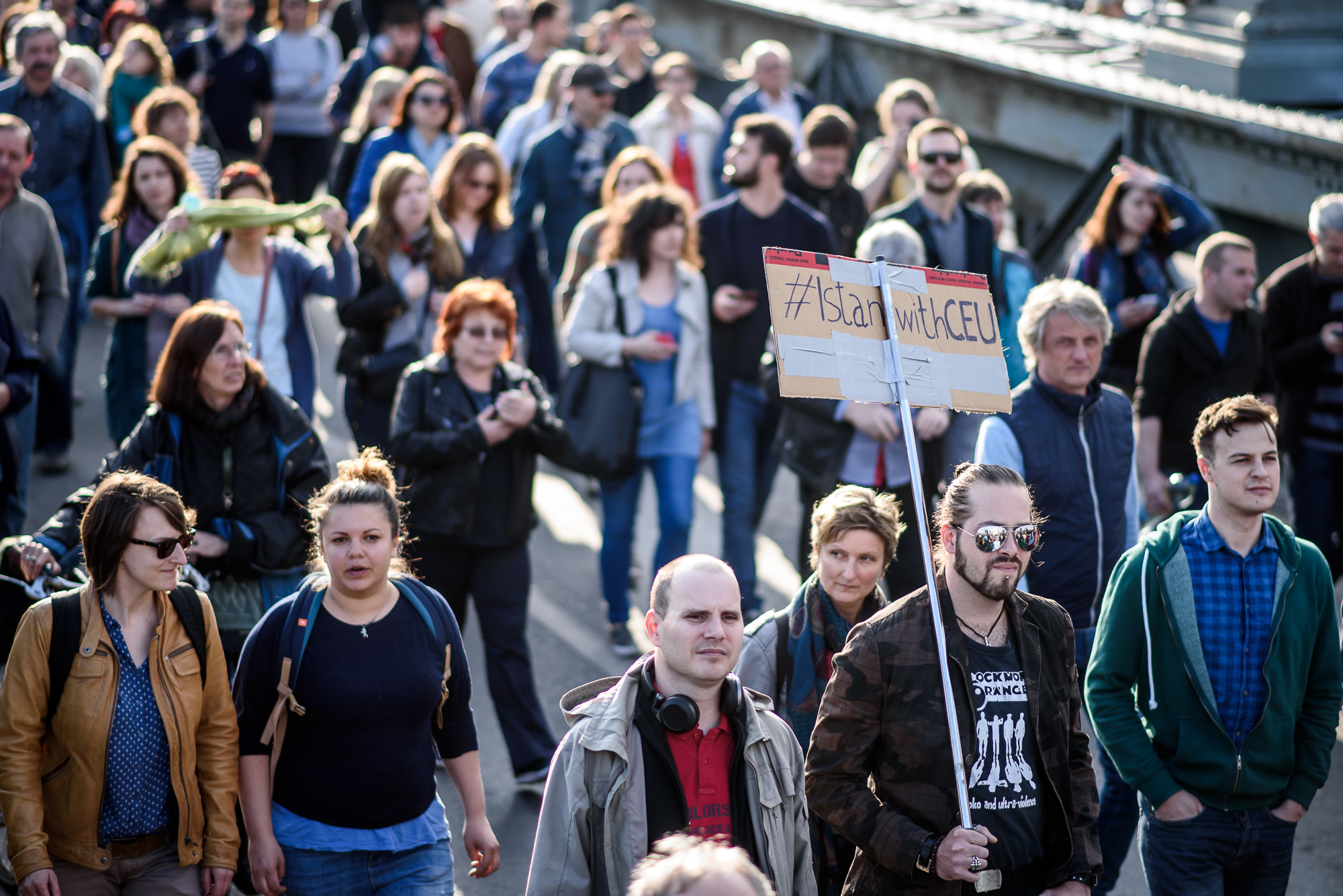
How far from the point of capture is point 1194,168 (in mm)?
12383

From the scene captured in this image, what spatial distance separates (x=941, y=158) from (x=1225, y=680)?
414 cm

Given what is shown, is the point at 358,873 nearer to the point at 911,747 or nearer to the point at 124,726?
the point at 124,726

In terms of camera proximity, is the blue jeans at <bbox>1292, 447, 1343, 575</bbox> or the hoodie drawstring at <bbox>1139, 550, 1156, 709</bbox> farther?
the blue jeans at <bbox>1292, 447, 1343, 575</bbox>

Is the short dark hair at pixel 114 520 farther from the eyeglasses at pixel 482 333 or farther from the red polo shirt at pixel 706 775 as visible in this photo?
the eyeglasses at pixel 482 333

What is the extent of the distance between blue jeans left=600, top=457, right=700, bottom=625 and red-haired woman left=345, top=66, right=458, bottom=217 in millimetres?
3182

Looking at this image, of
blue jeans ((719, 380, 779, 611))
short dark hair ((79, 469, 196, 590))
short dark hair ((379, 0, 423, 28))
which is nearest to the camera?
short dark hair ((79, 469, 196, 590))

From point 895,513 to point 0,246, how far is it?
200 inches

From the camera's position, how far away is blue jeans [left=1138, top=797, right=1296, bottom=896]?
4914 millimetres

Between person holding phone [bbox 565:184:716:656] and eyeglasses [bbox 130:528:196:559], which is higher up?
person holding phone [bbox 565:184:716:656]

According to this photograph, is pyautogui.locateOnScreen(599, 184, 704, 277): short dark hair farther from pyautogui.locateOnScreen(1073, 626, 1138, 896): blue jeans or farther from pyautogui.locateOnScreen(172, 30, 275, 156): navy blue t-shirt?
pyautogui.locateOnScreen(172, 30, 275, 156): navy blue t-shirt

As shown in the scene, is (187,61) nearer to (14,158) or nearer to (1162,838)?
(14,158)

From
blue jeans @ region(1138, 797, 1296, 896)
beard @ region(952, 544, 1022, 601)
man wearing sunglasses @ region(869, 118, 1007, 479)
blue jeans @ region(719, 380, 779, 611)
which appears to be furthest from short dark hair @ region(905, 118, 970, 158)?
beard @ region(952, 544, 1022, 601)

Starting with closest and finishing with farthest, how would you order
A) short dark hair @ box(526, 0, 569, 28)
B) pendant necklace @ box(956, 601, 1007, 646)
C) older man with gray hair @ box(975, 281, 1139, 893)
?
1. pendant necklace @ box(956, 601, 1007, 646)
2. older man with gray hair @ box(975, 281, 1139, 893)
3. short dark hair @ box(526, 0, 569, 28)

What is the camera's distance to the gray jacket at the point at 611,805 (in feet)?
13.1
